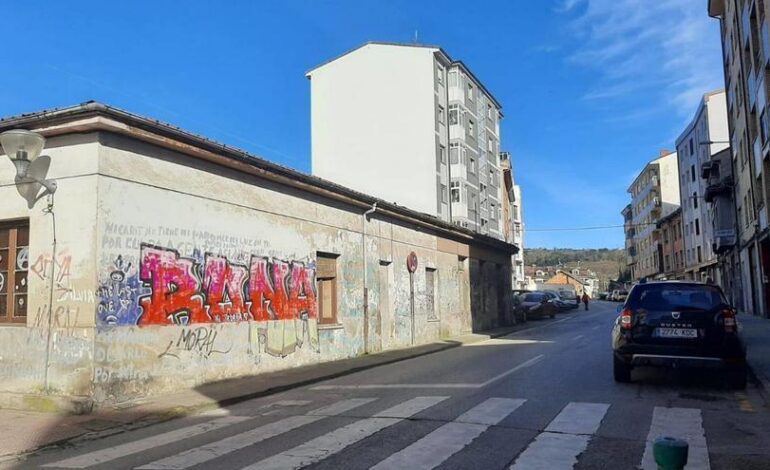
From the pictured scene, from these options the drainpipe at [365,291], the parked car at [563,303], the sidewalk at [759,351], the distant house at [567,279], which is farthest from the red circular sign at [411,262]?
the distant house at [567,279]

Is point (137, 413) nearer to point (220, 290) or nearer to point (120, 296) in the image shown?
point (120, 296)

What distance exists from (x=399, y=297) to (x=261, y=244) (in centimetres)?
709

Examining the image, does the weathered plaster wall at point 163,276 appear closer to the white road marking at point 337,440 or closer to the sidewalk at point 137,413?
the sidewalk at point 137,413

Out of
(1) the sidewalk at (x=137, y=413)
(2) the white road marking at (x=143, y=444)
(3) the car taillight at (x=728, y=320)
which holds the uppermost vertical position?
(3) the car taillight at (x=728, y=320)

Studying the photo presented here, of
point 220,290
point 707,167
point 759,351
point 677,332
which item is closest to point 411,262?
point 220,290

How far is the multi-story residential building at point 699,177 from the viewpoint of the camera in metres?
47.6

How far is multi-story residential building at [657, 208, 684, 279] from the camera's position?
63.7m

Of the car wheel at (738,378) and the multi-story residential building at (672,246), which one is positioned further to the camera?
the multi-story residential building at (672,246)

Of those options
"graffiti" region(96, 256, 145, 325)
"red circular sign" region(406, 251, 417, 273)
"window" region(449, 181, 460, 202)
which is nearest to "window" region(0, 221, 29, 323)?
"graffiti" region(96, 256, 145, 325)

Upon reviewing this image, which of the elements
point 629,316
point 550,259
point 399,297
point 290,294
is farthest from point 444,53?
point 550,259

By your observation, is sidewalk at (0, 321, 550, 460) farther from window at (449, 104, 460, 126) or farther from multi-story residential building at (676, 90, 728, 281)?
multi-story residential building at (676, 90, 728, 281)

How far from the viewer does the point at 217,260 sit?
38.6 ft

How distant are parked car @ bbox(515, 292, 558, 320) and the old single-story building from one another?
20533mm

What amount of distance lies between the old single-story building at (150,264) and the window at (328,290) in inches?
2.0
